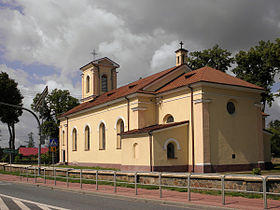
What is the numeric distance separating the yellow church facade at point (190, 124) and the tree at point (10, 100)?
2665 centimetres

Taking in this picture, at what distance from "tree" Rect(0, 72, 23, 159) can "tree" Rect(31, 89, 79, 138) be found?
3707 millimetres

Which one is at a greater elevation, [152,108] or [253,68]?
[253,68]

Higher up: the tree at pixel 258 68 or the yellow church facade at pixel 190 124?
the tree at pixel 258 68

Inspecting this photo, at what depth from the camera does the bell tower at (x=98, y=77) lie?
40844 mm

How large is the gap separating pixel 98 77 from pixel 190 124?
66.3 ft

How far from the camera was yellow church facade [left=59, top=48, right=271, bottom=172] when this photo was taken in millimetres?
22859

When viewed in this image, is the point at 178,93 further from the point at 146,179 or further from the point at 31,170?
the point at 31,170

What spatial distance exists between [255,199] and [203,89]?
12.6 meters

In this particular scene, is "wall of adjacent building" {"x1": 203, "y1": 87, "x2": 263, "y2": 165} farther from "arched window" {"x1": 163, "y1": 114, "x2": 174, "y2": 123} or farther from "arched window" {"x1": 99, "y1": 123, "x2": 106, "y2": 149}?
"arched window" {"x1": 99, "y1": 123, "x2": 106, "y2": 149}

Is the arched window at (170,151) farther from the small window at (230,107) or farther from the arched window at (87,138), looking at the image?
the arched window at (87,138)

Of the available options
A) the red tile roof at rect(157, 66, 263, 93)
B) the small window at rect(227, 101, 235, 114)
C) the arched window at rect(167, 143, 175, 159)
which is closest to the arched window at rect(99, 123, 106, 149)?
the red tile roof at rect(157, 66, 263, 93)

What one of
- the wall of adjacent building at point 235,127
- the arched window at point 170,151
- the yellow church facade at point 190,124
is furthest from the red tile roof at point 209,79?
the arched window at point 170,151

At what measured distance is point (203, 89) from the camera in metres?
23.0

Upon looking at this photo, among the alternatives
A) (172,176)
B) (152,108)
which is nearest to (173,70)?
(152,108)
